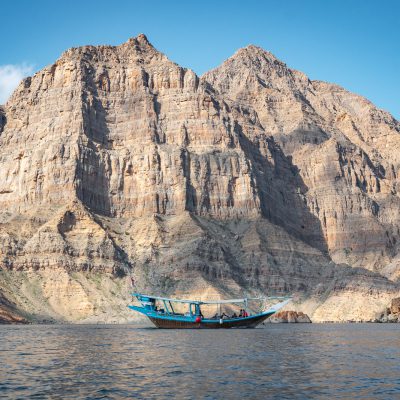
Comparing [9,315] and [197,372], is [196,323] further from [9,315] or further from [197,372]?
[197,372]

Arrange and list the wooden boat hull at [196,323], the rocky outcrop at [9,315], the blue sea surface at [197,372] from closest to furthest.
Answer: the blue sea surface at [197,372] < the wooden boat hull at [196,323] < the rocky outcrop at [9,315]

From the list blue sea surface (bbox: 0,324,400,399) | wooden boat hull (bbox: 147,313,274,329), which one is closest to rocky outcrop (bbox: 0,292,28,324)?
wooden boat hull (bbox: 147,313,274,329)

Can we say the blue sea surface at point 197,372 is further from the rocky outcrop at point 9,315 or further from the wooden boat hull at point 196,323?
the rocky outcrop at point 9,315

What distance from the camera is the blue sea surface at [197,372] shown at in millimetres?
48406

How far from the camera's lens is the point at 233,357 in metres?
73.1

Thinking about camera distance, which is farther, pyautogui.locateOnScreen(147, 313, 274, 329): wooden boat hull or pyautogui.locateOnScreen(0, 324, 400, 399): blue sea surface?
pyautogui.locateOnScreen(147, 313, 274, 329): wooden boat hull

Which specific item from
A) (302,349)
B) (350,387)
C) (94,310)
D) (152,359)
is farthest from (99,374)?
(94,310)

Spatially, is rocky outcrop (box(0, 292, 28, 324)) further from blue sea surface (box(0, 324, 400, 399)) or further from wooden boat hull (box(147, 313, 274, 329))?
blue sea surface (box(0, 324, 400, 399))

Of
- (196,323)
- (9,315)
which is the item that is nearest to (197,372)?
(196,323)

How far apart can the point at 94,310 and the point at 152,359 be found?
12530 centimetres

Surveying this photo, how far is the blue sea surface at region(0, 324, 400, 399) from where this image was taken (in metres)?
48.4

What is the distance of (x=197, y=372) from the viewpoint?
194 ft

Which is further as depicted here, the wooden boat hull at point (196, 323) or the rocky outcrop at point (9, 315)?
the rocky outcrop at point (9, 315)

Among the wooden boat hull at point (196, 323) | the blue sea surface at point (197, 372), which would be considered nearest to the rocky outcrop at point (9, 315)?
the wooden boat hull at point (196, 323)
